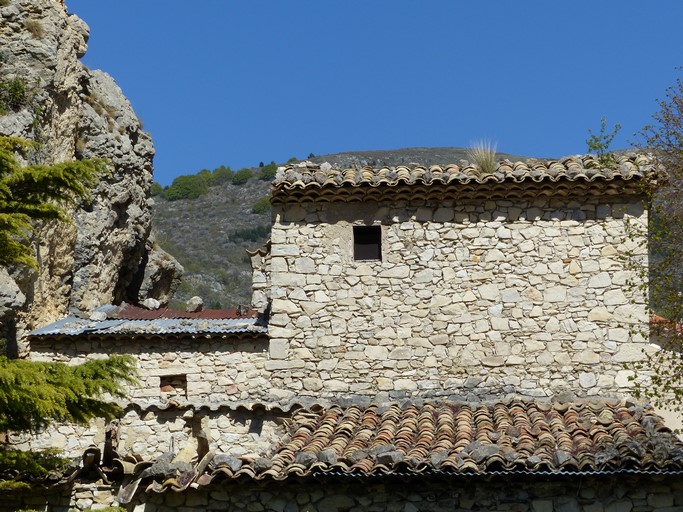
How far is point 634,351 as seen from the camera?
16.5 meters

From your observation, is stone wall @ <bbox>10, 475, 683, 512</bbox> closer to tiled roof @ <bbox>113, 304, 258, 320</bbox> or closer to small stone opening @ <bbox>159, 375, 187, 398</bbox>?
small stone opening @ <bbox>159, 375, 187, 398</bbox>

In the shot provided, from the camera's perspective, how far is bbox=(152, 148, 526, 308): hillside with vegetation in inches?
1949

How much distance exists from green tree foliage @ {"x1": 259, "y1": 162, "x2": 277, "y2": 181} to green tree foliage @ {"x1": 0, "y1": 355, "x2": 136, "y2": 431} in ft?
189

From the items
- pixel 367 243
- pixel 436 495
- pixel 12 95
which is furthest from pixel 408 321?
pixel 12 95

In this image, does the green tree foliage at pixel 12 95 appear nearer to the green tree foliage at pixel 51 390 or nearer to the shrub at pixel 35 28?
the shrub at pixel 35 28

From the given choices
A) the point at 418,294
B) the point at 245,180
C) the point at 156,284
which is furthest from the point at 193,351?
the point at 245,180

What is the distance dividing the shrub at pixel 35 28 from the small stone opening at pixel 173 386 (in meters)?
7.25

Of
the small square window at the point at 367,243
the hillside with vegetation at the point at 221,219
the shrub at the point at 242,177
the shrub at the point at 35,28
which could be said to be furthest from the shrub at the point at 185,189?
the small square window at the point at 367,243

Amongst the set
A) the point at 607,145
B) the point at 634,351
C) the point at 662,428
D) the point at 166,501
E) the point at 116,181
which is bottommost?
the point at 166,501

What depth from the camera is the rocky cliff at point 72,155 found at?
1825 centimetres

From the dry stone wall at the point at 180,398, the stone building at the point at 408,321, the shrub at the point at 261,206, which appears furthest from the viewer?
the shrub at the point at 261,206

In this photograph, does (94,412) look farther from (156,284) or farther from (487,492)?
(156,284)

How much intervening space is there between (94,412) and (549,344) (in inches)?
296

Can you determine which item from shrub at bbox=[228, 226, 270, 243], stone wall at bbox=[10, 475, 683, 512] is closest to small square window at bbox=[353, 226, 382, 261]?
stone wall at bbox=[10, 475, 683, 512]
